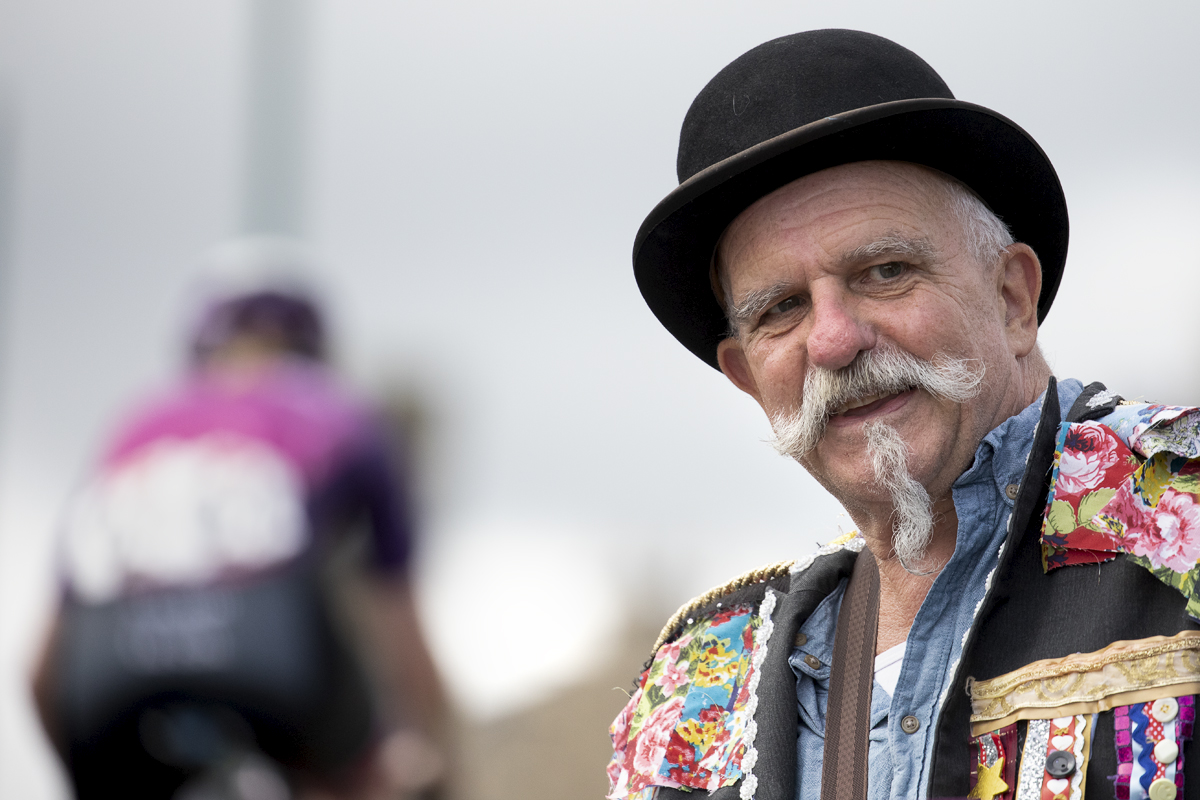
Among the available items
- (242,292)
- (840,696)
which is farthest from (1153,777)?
(242,292)

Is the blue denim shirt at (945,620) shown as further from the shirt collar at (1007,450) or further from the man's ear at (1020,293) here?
the man's ear at (1020,293)

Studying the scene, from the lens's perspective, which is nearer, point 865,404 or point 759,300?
point 865,404

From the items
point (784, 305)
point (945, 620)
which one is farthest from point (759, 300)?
point (945, 620)

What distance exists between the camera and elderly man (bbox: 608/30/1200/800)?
184cm

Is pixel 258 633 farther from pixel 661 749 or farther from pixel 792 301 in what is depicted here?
pixel 792 301

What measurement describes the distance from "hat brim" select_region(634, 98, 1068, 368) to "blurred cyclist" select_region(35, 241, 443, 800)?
972mm

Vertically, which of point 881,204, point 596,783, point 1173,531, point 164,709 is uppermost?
point 881,204

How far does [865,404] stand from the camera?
218cm

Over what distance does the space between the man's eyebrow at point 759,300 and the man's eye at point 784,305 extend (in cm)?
1

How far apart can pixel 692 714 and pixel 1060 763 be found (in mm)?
776

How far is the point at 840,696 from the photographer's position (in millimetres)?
2189

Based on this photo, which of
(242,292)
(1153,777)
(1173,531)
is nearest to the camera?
(1153,777)

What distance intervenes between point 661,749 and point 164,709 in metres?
1.17

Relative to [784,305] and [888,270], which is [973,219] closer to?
[888,270]
